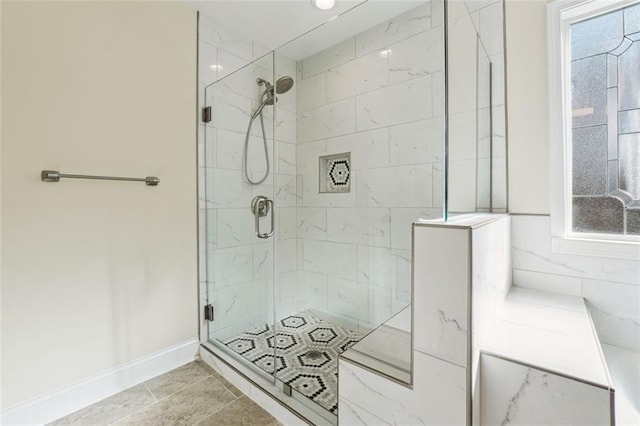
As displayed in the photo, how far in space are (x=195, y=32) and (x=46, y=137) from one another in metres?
1.09

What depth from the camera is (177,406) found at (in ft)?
4.69

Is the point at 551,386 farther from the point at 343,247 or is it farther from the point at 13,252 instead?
the point at 13,252

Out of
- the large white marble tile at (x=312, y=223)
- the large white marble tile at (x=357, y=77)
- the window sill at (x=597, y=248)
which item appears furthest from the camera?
the large white marble tile at (x=312, y=223)

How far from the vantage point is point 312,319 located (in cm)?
201

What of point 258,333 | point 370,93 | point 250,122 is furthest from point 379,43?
point 258,333

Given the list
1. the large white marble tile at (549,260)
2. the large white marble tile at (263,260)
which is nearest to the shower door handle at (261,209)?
the large white marble tile at (263,260)

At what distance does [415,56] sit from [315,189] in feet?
3.16

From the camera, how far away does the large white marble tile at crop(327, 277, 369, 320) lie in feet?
5.81

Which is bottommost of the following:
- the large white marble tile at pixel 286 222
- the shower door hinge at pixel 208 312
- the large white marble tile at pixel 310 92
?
the shower door hinge at pixel 208 312

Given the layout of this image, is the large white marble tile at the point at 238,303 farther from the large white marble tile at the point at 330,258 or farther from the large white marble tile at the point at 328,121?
the large white marble tile at the point at 328,121

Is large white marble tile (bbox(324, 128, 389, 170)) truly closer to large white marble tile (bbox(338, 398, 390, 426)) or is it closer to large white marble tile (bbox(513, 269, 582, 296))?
large white marble tile (bbox(513, 269, 582, 296))

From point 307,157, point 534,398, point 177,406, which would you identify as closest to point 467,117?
point 307,157

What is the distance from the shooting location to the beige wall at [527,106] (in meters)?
1.41

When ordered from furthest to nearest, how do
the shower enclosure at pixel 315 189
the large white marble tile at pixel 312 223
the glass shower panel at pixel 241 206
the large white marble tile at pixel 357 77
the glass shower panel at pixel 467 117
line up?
the large white marble tile at pixel 312 223
the glass shower panel at pixel 241 206
the large white marble tile at pixel 357 77
the shower enclosure at pixel 315 189
the glass shower panel at pixel 467 117
